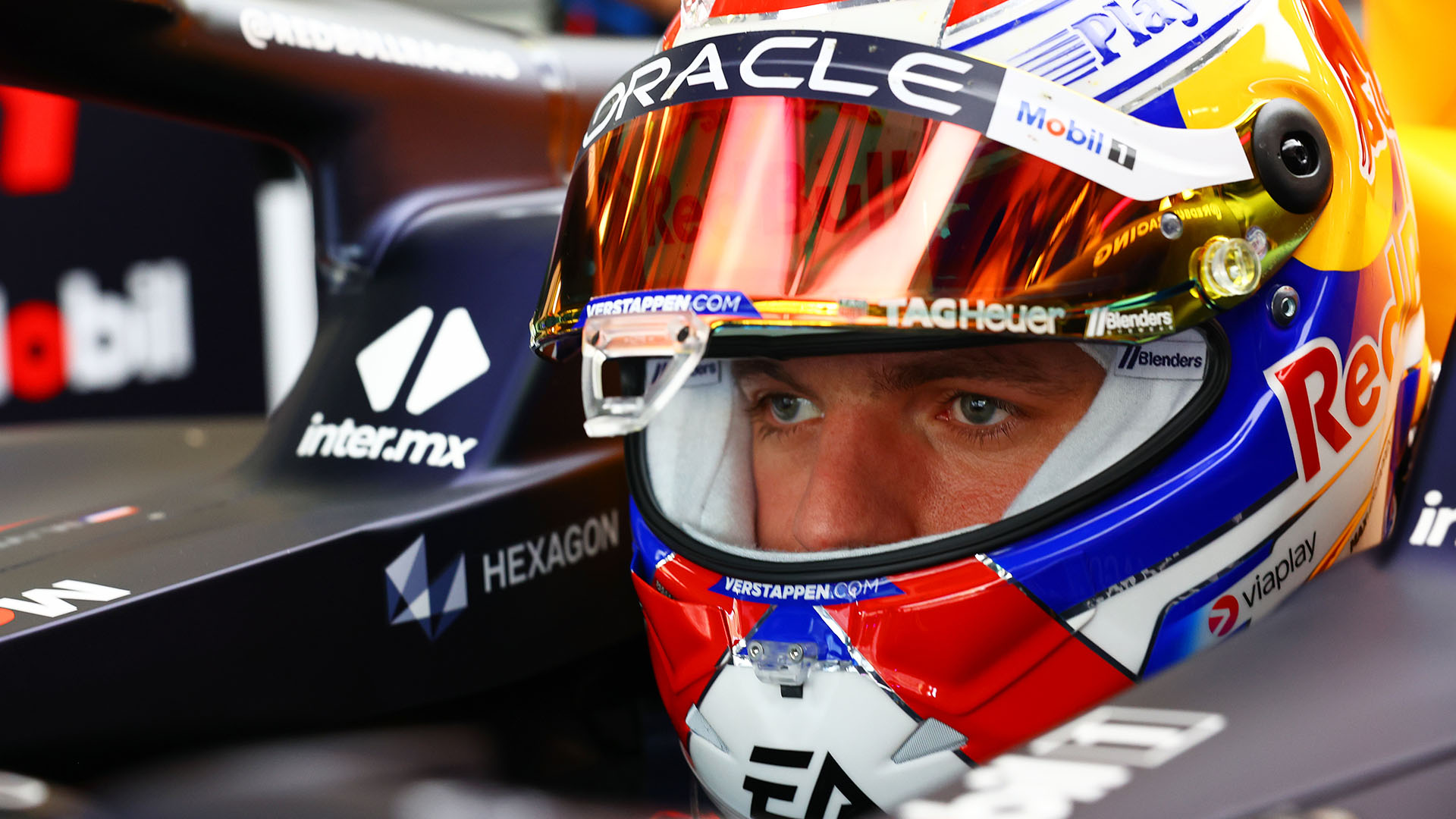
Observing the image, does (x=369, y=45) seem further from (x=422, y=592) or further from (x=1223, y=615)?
(x=1223, y=615)

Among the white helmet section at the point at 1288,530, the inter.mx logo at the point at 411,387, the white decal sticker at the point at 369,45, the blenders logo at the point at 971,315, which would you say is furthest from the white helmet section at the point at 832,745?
the white decal sticker at the point at 369,45

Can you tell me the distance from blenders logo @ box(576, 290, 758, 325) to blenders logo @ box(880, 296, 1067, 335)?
0.07 metres

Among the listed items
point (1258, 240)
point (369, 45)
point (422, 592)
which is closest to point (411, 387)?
point (422, 592)

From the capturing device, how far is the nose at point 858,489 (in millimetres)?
804

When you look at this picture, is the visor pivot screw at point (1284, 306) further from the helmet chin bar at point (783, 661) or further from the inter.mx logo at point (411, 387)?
the inter.mx logo at point (411, 387)

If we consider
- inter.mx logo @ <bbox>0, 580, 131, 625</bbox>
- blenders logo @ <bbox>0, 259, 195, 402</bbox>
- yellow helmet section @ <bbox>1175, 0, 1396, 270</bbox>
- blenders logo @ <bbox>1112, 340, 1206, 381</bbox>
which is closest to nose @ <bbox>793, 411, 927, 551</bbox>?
blenders logo @ <bbox>1112, 340, 1206, 381</bbox>

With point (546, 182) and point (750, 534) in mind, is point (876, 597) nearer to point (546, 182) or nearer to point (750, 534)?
point (750, 534)

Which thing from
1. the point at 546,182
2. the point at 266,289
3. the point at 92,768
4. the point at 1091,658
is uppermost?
the point at 546,182

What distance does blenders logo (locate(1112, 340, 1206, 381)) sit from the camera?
0.76 m

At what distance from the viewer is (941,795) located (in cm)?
44


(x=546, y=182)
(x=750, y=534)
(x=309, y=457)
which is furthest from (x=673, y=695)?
(x=546, y=182)

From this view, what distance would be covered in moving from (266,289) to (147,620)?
2686 millimetres

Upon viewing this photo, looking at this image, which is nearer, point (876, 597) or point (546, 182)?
point (876, 597)

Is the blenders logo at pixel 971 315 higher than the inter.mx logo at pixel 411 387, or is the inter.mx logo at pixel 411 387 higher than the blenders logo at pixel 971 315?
the blenders logo at pixel 971 315
